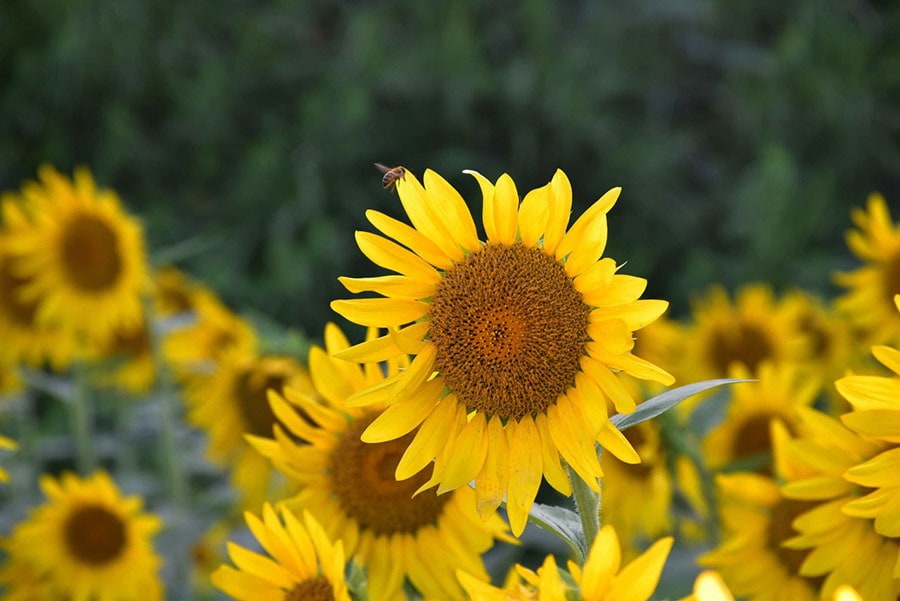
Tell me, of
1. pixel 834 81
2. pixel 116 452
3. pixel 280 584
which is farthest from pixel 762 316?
pixel 834 81

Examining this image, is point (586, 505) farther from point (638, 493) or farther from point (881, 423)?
point (638, 493)

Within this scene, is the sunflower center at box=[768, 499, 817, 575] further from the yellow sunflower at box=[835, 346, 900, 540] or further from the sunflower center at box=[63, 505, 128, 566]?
the sunflower center at box=[63, 505, 128, 566]

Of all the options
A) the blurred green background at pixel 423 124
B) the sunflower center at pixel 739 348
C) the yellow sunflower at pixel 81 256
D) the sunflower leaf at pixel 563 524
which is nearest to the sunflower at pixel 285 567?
the sunflower leaf at pixel 563 524

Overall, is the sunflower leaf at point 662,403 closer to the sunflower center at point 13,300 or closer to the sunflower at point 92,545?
the sunflower at point 92,545

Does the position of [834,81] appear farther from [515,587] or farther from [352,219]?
[515,587]

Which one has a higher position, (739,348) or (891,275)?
(739,348)

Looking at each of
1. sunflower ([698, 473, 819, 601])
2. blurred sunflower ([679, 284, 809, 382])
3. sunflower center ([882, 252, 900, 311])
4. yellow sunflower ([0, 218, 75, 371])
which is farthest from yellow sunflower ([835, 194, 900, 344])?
yellow sunflower ([0, 218, 75, 371])

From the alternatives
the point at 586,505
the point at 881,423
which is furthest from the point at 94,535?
the point at 881,423
